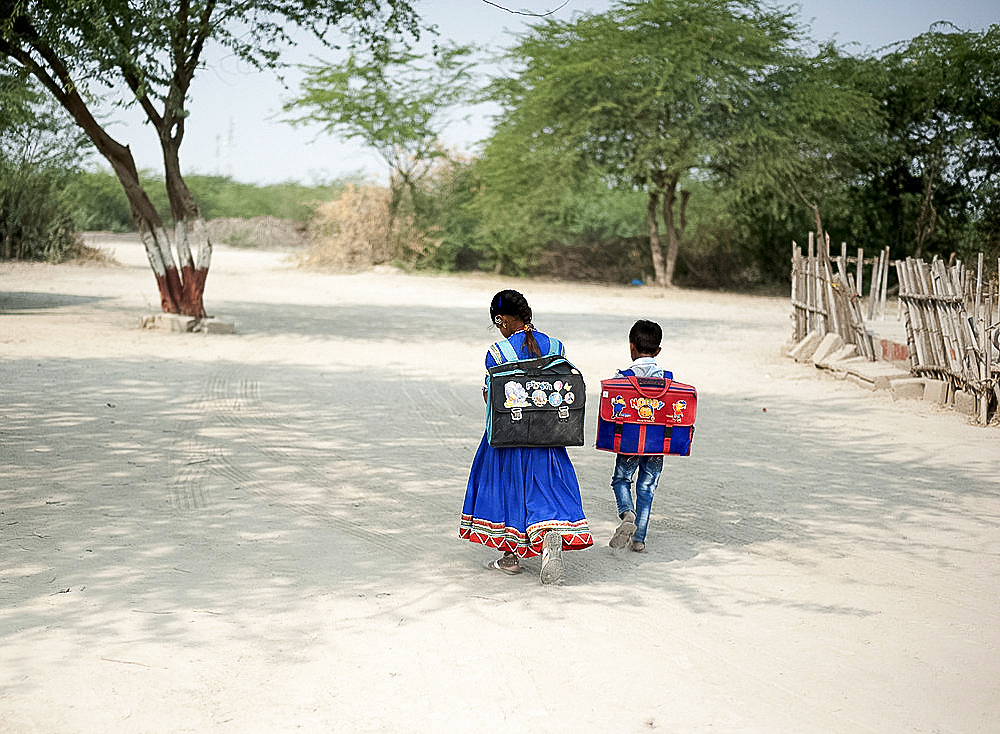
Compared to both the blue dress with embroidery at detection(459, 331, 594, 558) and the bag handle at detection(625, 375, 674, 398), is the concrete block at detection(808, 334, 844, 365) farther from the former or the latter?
the blue dress with embroidery at detection(459, 331, 594, 558)

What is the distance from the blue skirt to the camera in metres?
4.78

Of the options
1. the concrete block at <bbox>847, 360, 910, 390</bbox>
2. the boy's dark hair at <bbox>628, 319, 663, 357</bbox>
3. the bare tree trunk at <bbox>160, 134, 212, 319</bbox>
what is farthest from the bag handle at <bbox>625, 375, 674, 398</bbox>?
the bare tree trunk at <bbox>160, 134, 212, 319</bbox>

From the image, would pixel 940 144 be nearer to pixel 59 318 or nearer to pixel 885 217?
pixel 885 217

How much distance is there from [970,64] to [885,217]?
4.08m

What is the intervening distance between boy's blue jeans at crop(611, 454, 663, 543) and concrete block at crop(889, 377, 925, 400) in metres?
5.83

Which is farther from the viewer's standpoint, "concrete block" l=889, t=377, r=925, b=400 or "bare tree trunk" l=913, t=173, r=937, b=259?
"bare tree trunk" l=913, t=173, r=937, b=259

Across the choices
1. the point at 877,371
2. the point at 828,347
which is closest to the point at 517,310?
the point at 877,371

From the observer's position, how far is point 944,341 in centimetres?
980

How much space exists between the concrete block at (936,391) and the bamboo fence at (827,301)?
181 centimetres

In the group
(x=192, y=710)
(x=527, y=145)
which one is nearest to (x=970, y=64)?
(x=527, y=145)

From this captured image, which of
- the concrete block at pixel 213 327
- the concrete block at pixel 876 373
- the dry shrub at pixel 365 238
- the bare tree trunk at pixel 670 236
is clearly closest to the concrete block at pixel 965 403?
the concrete block at pixel 876 373

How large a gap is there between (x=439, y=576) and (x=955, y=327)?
21.1 feet

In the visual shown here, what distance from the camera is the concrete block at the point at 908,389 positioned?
10.3m

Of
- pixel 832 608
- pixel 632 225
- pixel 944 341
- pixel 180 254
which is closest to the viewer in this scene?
pixel 832 608
